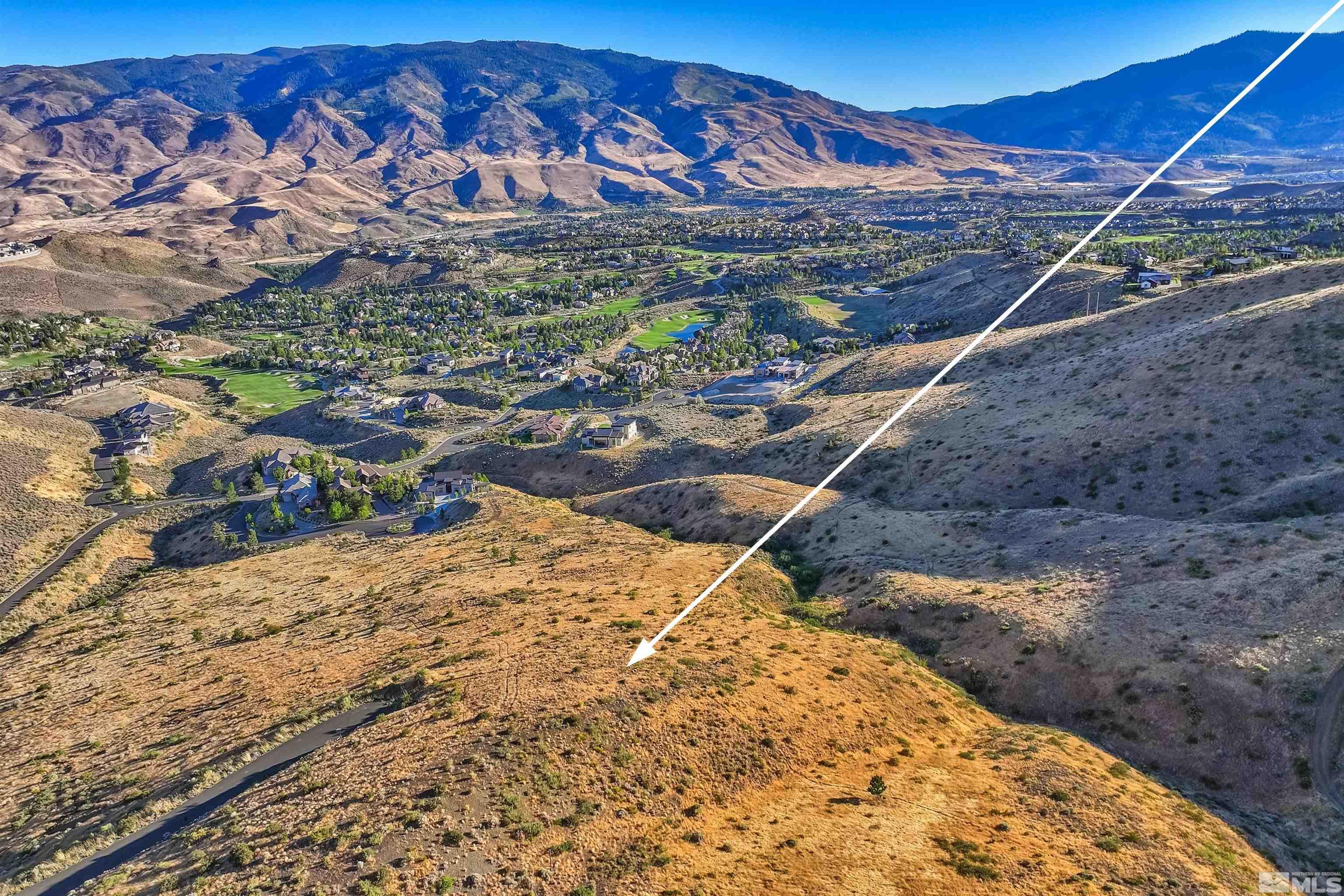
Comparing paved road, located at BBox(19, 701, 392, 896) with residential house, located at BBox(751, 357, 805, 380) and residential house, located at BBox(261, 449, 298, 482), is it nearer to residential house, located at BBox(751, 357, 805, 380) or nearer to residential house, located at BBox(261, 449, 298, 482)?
residential house, located at BBox(261, 449, 298, 482)

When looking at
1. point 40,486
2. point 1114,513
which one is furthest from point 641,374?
point 1114,513

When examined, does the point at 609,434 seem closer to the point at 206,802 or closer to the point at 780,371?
the point at 780,371

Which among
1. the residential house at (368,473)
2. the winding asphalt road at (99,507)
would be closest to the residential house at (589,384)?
the residential house at (368,473)

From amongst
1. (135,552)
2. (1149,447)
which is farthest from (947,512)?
(135,552)

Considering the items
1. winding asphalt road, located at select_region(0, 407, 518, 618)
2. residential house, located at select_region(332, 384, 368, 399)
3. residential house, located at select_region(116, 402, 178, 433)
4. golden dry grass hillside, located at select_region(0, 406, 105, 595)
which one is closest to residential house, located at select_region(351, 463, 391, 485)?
winding asphalt road, located at select_region(0, 407, 518, 618)

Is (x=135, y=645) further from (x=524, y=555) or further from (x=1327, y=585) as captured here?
(x=1327, y=585)

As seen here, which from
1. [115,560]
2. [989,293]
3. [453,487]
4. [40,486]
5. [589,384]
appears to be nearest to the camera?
[115,560]
